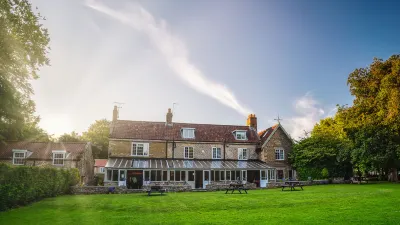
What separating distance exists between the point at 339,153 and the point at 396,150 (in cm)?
647

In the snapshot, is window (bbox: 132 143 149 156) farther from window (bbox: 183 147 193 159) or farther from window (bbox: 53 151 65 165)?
window (bbox: 53 151 65 165)

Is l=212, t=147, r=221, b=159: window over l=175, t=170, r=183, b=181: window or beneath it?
over

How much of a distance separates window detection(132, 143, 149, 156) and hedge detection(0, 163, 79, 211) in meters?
10.2

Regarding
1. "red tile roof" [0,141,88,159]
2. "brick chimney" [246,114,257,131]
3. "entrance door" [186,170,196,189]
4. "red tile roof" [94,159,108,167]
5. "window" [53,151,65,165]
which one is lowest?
"entrance door" [186,170,196,189]

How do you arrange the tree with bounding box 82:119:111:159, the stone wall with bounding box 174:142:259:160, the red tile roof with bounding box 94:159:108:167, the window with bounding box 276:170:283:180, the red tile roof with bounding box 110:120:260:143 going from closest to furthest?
the red tile roof with bounding box 110:120:260:143, the stone wall with bounding box 174:142:259:160, the window with bounding box 276:170:283:180, the tree with bounding box 82:119:111:159, the red tile roof with bounding box 94:159:108:167

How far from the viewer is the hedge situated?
586 inches

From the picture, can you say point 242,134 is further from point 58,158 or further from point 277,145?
point 58,158

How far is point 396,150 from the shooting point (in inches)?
1161

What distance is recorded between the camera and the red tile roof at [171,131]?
36125 mm

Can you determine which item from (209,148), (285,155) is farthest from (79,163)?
(285,155)

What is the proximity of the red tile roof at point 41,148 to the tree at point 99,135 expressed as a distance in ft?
69.3

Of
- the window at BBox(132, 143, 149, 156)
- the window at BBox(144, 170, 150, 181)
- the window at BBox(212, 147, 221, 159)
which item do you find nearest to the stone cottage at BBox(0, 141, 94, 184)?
the window at BBox(132, 143, 149, 156)

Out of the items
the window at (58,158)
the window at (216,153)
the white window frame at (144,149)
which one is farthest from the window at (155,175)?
the window at (58,158)

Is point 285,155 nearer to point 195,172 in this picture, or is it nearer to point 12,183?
point 195,172
